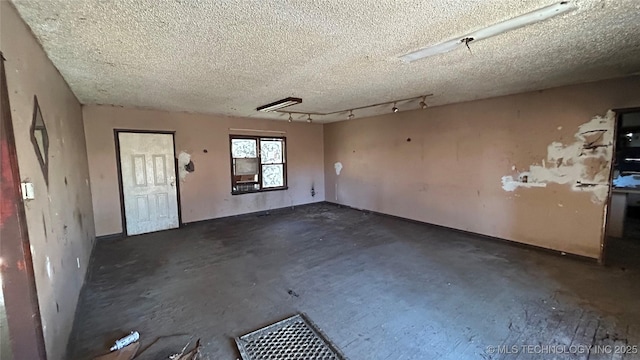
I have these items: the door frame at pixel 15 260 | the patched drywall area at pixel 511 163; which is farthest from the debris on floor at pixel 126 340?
the patched drywall area at pixel 511 163

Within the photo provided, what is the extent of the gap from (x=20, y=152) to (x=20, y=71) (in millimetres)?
557

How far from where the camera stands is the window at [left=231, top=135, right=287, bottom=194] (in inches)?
245

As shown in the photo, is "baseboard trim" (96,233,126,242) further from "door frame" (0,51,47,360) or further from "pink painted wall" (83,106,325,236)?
"door frame" (0,51,47,360)

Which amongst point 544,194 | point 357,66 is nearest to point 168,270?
point 357,66

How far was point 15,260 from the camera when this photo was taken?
4.41 feet

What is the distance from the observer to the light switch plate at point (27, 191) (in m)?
1.45

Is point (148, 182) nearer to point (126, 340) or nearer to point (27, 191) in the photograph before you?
point (126, 340)

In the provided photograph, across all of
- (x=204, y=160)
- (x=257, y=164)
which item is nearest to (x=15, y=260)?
(x=204, y=160)

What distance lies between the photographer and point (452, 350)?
1.96m

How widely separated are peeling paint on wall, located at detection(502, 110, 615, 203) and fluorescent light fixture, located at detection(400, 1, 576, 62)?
8.51 ft

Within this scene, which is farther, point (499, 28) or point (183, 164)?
point (183, 164)

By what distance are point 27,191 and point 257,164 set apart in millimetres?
5062

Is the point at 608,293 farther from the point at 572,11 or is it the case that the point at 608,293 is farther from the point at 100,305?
the point at 100,305

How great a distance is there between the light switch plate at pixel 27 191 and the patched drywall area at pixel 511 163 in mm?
5308
